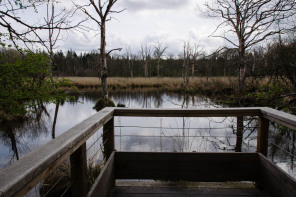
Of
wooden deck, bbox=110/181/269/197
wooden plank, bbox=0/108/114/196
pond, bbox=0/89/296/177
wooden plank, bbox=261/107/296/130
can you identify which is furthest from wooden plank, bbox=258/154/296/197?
pond, bbox=0/89/296/177

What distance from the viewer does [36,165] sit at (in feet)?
2.71

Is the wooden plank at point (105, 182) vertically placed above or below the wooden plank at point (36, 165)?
below

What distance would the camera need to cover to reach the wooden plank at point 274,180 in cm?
177

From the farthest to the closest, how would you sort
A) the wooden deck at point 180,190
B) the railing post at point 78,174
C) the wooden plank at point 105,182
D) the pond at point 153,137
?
the pond at point 153,137
the wooden deck at point 180,190
the wooden plank at point 105,182
the railing post at point 78,174

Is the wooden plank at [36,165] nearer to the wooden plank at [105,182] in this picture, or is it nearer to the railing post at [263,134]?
the wooden plank at [105,182]

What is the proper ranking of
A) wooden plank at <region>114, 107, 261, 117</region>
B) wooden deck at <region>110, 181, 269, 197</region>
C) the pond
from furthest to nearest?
the pond < wooden plank at <region>114, 107, 261, 117</region> < wooden deck at <region>110, 181, 269, 197</region>

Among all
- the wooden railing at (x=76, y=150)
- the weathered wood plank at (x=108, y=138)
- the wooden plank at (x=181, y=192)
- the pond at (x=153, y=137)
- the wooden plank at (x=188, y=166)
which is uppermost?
the wooden railing at (x=76, y=150)

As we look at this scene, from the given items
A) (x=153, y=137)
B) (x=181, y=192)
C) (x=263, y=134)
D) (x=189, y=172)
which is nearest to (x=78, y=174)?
(x=181, y=192)

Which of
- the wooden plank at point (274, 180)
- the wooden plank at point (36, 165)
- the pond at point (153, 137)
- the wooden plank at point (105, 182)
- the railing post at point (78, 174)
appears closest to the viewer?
the wooden plank at point (36, 165)

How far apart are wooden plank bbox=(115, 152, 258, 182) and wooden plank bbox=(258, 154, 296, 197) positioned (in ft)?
0.31

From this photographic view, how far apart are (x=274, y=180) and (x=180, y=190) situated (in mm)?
917

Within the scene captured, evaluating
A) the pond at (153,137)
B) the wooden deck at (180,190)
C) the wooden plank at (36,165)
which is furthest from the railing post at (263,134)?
the pond at (153,137)

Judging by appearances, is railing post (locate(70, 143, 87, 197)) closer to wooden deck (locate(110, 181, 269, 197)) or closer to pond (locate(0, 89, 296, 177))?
wooden deck (locate(110, 181, 269, 197))

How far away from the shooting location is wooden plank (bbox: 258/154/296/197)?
1.77 metres
